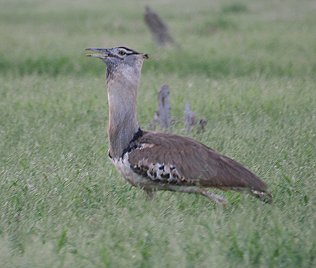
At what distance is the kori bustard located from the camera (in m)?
5.96

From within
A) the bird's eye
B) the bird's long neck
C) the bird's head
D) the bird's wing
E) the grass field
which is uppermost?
the bird's eye

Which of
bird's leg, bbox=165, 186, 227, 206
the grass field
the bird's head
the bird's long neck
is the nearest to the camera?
the grass field

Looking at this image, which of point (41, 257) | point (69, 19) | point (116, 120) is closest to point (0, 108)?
point (116, 120)

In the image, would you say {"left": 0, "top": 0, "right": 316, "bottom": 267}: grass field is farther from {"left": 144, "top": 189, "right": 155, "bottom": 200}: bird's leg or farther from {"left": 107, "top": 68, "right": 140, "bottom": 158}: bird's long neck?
{"left": 107, "top": 68, "right": 140, "bottom": 158}: bird's long neck

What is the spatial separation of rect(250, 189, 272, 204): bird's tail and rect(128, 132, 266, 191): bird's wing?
1.7 inches

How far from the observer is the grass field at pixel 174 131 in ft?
16.6

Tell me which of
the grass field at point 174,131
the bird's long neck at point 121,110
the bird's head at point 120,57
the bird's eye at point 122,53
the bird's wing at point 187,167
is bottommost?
the grass field at point 174,131

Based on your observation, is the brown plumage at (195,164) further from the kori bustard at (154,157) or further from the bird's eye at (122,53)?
the bird's eye at (122,53)

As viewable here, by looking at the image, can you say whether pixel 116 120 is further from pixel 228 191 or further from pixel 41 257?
pixel 41 257

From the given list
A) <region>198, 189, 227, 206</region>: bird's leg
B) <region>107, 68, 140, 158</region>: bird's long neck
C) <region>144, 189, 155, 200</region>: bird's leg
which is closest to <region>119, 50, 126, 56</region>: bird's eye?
<region>107, 68, 140, 158</region>: bird's long neck

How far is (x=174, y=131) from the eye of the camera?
Result: 9148 millimetres

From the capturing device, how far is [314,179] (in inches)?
265

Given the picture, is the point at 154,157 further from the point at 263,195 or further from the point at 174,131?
the point at 174,131

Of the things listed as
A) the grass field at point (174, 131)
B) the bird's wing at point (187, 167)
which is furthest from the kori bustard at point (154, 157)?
the grass field at point (174, 131)
